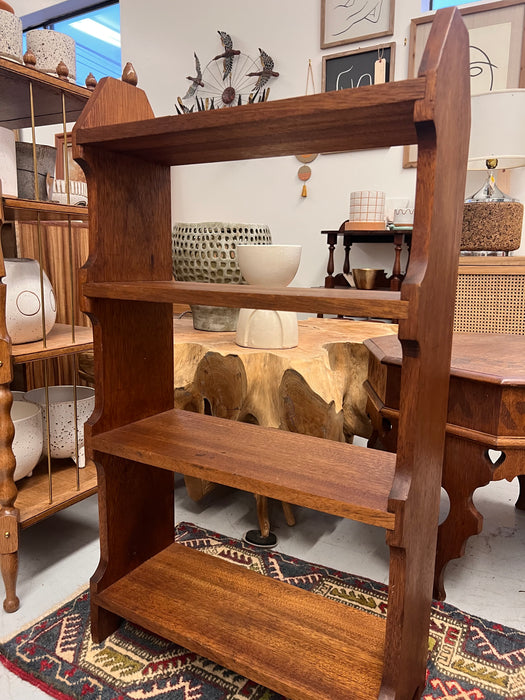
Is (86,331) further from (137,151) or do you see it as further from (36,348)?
(137,151)

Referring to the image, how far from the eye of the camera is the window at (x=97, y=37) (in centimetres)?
424

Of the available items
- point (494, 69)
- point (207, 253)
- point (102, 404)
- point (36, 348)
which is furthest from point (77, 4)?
point (102, 404)

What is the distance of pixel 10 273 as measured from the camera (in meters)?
1.28

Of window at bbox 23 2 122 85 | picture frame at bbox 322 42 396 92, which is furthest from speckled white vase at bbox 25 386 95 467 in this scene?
window at bbox 23 2 122 85

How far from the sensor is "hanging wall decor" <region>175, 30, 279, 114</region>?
340 centimetres

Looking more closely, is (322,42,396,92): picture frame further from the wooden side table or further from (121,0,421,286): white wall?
the wooden side table

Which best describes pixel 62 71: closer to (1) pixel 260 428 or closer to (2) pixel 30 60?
(2) pixel 30 60

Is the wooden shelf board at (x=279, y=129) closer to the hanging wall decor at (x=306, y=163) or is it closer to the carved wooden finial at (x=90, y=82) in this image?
the carved wooden finial at (x=90, y=82)

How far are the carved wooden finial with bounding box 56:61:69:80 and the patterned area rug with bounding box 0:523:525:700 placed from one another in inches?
49.8

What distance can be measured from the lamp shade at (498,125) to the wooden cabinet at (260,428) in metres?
1.33

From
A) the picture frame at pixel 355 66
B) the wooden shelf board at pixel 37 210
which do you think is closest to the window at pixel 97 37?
the picture frame at pixel 355 66

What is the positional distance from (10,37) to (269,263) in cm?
78

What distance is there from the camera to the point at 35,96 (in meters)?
1.35

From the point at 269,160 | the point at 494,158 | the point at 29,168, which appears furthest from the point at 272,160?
the point at 29,168
